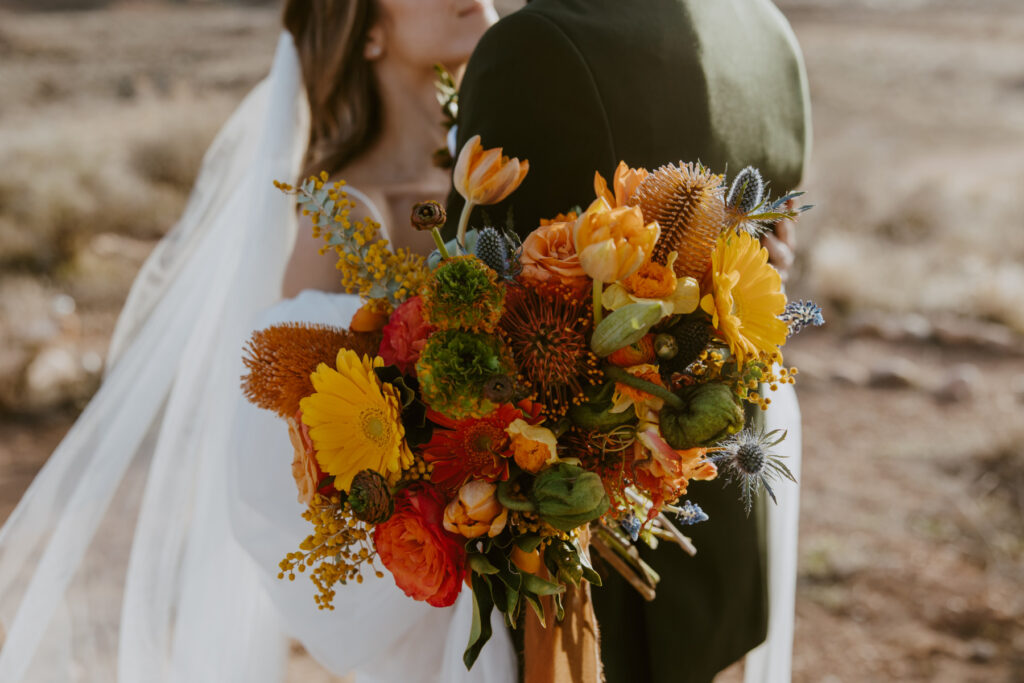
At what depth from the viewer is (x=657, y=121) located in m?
1.30

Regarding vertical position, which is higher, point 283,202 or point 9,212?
point 283,202

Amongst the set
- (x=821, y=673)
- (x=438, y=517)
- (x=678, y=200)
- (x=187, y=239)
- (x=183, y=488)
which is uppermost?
(x=678, y=200)

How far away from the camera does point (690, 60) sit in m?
1.34

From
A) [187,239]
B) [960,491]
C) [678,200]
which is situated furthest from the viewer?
[960,491]

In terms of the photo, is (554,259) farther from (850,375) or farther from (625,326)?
(850,375)

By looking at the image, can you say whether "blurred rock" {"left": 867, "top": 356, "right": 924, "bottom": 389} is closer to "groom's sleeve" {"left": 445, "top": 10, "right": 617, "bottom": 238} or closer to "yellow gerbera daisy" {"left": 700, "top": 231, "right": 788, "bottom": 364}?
"groom's sleeve" {"left": 445, "top": 10, "right": 617, "bottom": 238}

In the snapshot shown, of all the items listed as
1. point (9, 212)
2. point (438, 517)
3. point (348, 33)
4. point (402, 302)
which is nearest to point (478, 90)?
point (402, 302)

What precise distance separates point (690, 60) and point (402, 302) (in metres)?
0.62

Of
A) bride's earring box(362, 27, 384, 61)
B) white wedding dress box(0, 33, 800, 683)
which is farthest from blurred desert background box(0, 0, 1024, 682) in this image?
bride's earring box(362, 27, 384, 61)

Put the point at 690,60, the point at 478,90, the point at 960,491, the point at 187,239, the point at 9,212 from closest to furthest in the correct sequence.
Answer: the point at 478,90 → the point at 690,60 → the point at 187,239 → the point at 960,491 → the point at 9,212

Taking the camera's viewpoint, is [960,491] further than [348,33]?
Yes

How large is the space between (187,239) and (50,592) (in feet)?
3.70

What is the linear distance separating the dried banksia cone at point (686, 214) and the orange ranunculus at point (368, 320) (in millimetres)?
370

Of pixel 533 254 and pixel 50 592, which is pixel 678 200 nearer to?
pixel 533 254
